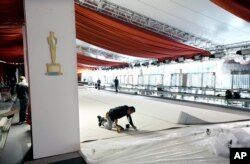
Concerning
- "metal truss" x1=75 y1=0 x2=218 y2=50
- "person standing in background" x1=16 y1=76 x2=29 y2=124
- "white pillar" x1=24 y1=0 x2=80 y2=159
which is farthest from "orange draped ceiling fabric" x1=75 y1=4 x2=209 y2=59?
"person standing in background" x1=16 y1=76 x2=29 y2=124

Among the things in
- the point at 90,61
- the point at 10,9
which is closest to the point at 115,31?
the point at 10,9

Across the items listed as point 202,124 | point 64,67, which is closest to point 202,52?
point 202,124

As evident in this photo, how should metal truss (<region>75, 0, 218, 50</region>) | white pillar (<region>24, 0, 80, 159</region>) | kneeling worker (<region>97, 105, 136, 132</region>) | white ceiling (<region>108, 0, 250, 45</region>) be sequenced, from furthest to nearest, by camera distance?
metal truss (<region>75, 0, 218, 50</region>), white ceiling (<region>108, 0, 250, 45</region>), kneeling worker (<region>97, 105, 136, 132</region>), white pillar (<region>24, 0, 80, 159</region>)

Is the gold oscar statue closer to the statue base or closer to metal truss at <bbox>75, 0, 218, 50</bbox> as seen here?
the statue base

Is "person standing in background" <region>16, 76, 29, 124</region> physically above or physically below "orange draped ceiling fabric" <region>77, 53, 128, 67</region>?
below

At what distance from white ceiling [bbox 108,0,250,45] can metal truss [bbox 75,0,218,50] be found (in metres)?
0.26

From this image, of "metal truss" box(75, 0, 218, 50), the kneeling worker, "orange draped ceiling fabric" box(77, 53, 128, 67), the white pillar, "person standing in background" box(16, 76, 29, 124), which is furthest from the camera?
"orange draped ceiling fabric" box(77, 53, 128, 67)

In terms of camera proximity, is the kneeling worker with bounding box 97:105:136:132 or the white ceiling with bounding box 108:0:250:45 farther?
the white ceiling with bounding box 108:0:250:45

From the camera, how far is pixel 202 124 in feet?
16.9

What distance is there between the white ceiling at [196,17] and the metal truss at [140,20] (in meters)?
0.26

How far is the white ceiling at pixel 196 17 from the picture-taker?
22.9 feet

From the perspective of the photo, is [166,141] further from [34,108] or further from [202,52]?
[202,52]

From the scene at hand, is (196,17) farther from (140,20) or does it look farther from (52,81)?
(52,81)

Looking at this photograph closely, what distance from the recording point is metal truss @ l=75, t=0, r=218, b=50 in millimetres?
7895
